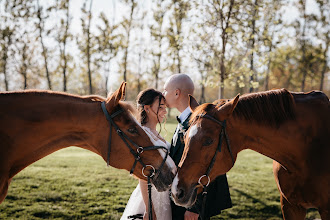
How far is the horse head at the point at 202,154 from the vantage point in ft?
8.79

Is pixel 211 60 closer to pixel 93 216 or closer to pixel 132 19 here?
pixel 93 216

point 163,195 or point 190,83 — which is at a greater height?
point 190,83

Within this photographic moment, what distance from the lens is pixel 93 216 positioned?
234 inches

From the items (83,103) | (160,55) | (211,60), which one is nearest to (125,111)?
(83,103)

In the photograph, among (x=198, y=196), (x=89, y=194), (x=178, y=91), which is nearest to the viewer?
(x=198, y=196)

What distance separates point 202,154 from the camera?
2721 mm

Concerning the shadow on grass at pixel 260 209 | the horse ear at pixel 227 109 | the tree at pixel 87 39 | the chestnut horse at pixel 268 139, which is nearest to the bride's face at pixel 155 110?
the chestnut horse at pixel 268 139

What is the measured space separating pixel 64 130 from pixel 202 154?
135 centimetres

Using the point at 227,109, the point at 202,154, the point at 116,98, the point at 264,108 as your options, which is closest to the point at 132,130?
the point at 116,98

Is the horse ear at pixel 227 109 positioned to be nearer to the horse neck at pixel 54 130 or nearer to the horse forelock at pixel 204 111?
the horse forelock at pixel 204 111

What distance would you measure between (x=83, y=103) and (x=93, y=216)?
12.8ft

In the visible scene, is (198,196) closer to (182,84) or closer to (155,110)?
(155,110)

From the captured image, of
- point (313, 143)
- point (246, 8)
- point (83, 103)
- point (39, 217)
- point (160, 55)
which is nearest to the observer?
point (83, 103)

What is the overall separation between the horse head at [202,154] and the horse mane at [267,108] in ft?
0.66
